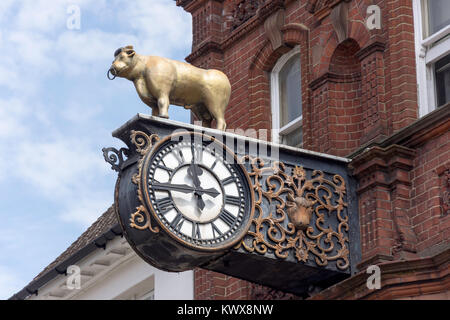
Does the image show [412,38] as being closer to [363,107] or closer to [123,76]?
[363,107]

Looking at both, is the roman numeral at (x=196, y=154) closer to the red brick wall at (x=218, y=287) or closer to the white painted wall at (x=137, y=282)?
the red brick wall at (x=218, y=287)

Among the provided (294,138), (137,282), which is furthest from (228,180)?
(137,282)

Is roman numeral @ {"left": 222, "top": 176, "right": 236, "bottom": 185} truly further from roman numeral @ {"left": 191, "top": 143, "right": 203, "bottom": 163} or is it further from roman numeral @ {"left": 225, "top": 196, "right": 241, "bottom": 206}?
roman numeral @ {"left": 191, "top": 143, "right": 203, "bottom": 163}

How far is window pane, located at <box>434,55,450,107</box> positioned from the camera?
18881 millimetres

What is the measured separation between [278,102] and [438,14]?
335 centimetres

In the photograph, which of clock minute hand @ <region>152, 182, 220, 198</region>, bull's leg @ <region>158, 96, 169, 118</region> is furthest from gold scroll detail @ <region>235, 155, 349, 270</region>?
bull's leg @ <region>158, 96, 169, 118</region>

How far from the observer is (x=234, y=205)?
1762 cm

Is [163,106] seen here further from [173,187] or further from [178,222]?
[178,222]

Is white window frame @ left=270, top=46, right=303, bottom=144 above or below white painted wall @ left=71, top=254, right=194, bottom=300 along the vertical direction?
above

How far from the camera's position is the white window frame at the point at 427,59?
19.0 metres

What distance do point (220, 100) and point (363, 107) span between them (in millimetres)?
2006

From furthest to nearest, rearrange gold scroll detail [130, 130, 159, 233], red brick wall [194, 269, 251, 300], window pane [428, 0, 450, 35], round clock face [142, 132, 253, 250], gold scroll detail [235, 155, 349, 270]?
red brick wall [194, 269, 251, 300] < window pane [428, 0, 450, 35] < gold scroll detail [235, 155, 349, 270] < round clock face [142, 132, 253, 250] < gold scroll detail [130, 130, 159, 233]

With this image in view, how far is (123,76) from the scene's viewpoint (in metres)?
18.4
